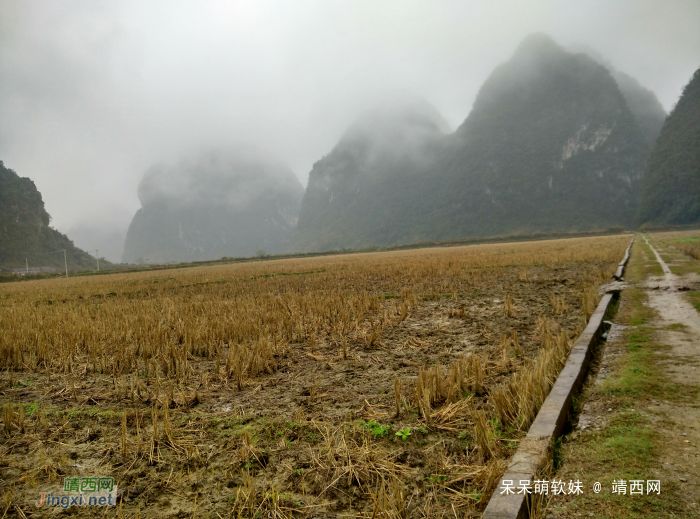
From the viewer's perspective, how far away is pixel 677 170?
9038cm

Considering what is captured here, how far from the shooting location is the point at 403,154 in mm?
177250

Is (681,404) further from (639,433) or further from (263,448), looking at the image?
(263,448)

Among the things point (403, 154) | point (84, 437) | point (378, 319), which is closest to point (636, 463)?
point (84, 437)

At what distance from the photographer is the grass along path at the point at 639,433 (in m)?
1.84

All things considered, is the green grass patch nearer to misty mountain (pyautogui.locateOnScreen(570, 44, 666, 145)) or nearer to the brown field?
the brown field

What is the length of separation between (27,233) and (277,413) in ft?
366

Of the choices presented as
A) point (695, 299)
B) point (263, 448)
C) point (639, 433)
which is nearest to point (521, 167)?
point (695, 299)

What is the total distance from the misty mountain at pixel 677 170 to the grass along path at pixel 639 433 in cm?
10779

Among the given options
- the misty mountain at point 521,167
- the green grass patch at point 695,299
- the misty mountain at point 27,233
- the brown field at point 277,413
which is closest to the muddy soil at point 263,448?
the brown field at point 277,413

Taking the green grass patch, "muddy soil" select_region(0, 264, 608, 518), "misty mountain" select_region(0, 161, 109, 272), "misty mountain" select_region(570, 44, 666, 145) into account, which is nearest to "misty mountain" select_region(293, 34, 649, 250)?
"misty mountain" select_region(570, 44, 666, 145)

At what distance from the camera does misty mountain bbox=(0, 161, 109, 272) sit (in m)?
79.7

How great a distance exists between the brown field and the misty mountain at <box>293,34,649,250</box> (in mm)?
120861

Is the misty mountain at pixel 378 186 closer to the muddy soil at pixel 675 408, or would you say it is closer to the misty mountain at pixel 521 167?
the misty mountain at pixel 521 167

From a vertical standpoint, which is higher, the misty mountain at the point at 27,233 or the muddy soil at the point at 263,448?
the misty mountain at the point at 27,233
